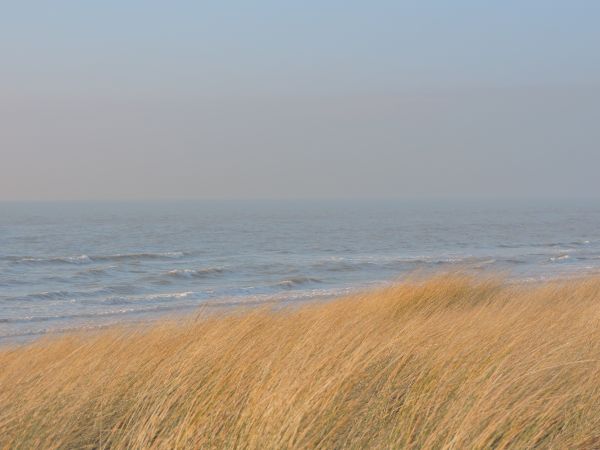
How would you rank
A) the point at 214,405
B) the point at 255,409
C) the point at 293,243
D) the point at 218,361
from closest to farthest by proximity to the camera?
the point at 255,409
the point at 214,405
the point at 218,361
the point at 293,243

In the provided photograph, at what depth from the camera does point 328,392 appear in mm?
3969

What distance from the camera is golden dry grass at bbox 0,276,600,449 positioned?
12.2ft

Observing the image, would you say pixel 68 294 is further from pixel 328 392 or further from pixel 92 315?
pixel 328 392

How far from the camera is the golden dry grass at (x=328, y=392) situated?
12.2ft

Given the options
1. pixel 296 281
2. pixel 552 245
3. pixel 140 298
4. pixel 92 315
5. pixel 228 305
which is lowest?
pixel 552 245

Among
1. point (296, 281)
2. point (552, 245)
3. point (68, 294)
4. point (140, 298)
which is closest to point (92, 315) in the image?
point (140, 298)

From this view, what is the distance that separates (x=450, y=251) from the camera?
42.5m

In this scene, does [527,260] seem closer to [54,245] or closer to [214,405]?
[54,245]

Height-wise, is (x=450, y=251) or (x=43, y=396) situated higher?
(x=43, y=396)

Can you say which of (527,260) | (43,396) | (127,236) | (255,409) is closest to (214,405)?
(255,409)

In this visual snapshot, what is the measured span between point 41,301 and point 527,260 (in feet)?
72.4

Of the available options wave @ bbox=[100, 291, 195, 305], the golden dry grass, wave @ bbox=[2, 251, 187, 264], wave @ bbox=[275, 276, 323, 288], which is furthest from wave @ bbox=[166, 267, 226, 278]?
the golden dry grass

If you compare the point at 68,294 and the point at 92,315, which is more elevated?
the point at 92,315

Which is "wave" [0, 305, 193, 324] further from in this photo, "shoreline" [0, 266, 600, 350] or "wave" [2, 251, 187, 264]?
"wave" [2, 251, 187, 264]
